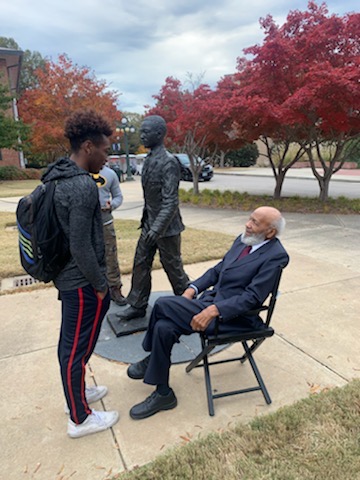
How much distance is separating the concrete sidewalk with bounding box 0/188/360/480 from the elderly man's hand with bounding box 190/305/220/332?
60 cm

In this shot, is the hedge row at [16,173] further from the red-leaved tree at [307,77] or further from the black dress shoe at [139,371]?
the black dress shoe at [139,371]

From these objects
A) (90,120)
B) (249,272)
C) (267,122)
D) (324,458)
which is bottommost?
(324,458)

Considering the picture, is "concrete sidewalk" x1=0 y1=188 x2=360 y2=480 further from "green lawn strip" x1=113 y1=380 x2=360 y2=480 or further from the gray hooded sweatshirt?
the gray hooded sweatshirt

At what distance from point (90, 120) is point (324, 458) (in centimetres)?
213

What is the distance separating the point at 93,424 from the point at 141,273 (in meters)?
1.35

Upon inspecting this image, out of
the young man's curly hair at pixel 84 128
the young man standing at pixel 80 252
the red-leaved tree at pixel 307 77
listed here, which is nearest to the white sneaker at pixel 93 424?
the young man standing at pixel 80 252

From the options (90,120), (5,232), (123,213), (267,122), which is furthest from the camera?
(123,213)

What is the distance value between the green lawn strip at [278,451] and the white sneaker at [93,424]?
39cm

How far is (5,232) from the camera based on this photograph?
311 inches

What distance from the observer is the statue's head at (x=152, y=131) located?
3049 millimetres

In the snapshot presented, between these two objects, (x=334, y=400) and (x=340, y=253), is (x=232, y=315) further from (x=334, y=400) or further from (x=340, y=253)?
(x=340, y=253)

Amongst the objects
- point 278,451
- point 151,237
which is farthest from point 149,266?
point 278,451

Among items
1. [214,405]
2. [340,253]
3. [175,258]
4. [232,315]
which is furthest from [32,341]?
[340,253]

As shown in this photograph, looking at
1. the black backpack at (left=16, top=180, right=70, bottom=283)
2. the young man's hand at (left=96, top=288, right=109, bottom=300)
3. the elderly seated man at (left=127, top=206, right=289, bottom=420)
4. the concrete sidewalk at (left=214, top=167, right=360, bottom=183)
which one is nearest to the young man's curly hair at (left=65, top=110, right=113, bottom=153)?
the black backpack at (left=16, top=180, right=70, bottom=283)
